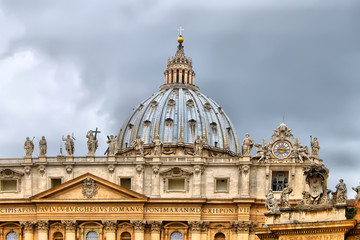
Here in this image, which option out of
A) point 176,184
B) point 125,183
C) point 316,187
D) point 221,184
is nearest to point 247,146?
point 221,184

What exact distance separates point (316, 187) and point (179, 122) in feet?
350

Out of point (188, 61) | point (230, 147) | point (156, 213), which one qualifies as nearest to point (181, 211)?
point (156, 213)

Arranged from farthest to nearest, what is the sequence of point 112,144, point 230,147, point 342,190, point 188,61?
point 188,61 < point 230,147 < point 112,144 < point 342,190

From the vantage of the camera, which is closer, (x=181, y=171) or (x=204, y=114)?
(x=181, y=171)

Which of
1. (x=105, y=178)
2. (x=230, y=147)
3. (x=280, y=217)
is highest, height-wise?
(x=230, y=147)

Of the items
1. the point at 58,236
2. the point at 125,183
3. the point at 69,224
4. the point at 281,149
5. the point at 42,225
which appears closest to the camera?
the point at 69,224

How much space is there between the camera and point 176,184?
3930 inches

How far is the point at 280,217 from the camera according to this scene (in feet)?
136

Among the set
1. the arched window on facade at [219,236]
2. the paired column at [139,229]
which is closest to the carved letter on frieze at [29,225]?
the paired column at [139,229]

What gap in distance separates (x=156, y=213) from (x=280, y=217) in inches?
2275

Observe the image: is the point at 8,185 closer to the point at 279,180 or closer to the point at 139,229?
the point at 139,229

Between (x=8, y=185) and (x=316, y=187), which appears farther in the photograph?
(x=8, y=185)

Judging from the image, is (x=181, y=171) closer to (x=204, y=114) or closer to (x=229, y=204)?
(x=229, y=204)

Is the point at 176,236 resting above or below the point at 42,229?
below
